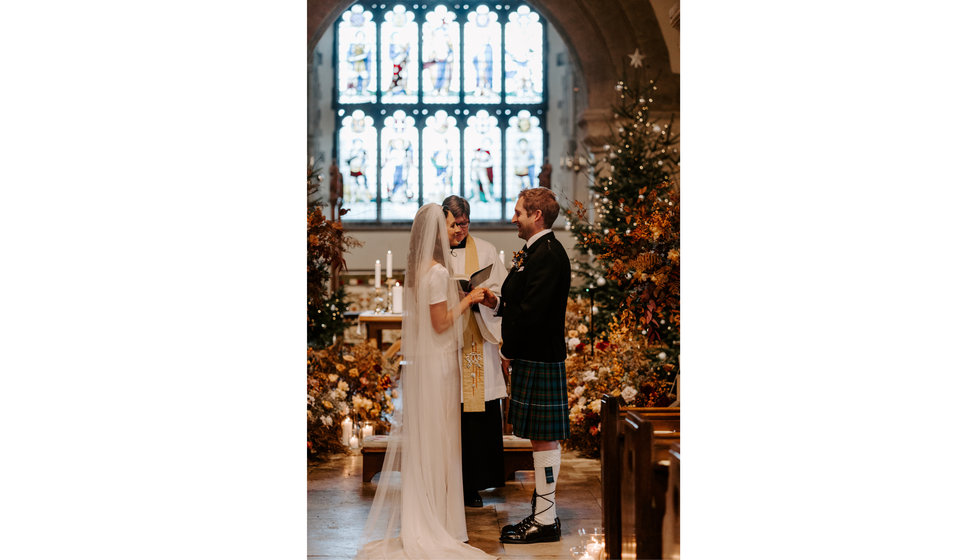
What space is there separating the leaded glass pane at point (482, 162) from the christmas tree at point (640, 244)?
4.91m

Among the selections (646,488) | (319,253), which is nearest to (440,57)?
(319,253)

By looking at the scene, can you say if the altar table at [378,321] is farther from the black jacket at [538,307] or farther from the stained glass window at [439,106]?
the stained glass window at [439,106]

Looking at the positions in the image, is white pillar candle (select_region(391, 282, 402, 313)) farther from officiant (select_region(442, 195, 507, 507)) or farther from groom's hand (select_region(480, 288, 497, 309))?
groom's hand (select_region(480, 288, 497, 309))

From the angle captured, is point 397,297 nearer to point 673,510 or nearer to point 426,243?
point 426,243

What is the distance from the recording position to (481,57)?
47.8 feet

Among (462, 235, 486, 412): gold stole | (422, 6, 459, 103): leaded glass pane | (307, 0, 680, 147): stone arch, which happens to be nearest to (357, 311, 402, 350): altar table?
(462, 235, 486, 412): gold stole

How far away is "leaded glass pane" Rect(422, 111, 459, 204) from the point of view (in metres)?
14.6

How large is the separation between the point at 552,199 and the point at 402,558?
72.3 inches

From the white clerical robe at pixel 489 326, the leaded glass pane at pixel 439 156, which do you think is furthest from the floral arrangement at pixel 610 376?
the leaded glass pane at pixel 439 156

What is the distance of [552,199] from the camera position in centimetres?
436

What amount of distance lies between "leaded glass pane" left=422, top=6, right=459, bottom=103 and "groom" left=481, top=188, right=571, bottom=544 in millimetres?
10576

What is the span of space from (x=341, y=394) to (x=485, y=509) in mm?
2154
